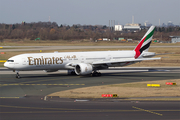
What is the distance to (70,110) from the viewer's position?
20219 millimetres

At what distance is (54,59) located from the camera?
39219 mm

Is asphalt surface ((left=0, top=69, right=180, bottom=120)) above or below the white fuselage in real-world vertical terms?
below

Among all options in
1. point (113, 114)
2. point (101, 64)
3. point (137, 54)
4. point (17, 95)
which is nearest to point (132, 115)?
point (113, 114)

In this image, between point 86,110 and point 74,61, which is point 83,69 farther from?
point 86,110

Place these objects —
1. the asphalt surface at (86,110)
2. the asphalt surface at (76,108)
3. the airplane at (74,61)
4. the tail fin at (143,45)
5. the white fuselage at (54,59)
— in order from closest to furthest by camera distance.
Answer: the asphalt surface at (86,110) → the asphalt surface at (76,108) → the white fuselage at (54,59) → the airplane at (74,61) → the tail fin at (143,45)

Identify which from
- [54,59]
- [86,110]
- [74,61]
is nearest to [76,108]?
[86,110]

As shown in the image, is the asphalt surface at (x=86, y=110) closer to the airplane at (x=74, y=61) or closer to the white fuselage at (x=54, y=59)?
the white fuselage at (x=54, y=59)

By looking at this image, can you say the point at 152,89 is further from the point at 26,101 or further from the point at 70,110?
the point at 26,101

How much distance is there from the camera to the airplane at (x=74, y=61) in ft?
125

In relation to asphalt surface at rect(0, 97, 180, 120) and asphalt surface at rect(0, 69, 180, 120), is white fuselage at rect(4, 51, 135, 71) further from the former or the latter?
asphalt surface at rect(0, 97, 180, 120)

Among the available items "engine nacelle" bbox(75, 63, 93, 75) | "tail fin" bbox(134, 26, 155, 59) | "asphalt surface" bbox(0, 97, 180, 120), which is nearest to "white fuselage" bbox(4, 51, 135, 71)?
"engine nacelle" bbox(75, 63, 93, 75)

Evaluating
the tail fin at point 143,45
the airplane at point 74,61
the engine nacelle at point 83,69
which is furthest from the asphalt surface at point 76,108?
the tail fin at point 143,45

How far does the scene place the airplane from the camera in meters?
38.0

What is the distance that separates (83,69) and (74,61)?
10.0ft
